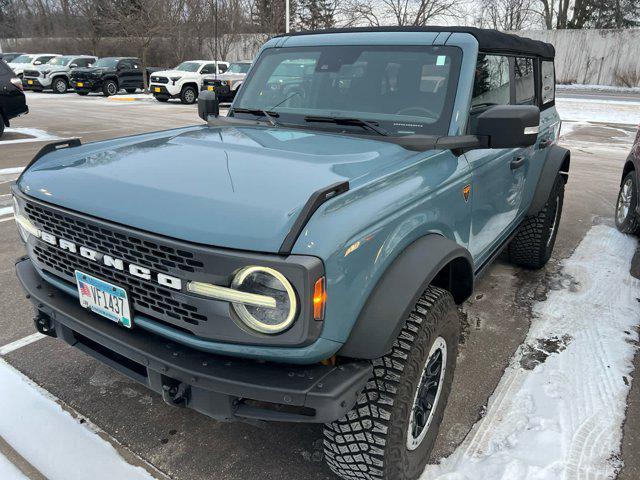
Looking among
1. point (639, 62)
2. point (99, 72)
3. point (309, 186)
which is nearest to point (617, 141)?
point (309, 186)

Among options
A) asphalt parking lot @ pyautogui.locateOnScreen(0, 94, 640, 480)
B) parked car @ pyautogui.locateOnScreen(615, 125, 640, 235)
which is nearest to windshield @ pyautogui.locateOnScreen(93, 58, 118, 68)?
asphalt parking lot @ pyautogui.locateOnScreen(0, 94, 640, 480)

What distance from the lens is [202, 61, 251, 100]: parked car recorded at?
17.7 m

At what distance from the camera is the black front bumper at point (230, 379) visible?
1.65 metres

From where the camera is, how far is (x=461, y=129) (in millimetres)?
2715

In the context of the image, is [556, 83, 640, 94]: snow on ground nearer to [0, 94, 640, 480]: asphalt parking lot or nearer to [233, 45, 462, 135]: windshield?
[0, 94, 640, 480]: asphalt parking lot

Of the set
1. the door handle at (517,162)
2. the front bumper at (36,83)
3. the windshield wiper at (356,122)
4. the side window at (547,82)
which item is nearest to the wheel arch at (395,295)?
the windshield wiper at (356,122)

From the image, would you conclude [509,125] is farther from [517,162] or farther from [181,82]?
[181,82]

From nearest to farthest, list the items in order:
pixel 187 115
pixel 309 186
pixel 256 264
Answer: pixel 256 264
pixel 309 186
pixel 187 115

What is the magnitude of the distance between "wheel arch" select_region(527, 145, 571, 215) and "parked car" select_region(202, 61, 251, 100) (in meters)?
14.0

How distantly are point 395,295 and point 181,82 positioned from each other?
67.6 feet

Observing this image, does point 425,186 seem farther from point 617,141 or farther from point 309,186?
point 617,141

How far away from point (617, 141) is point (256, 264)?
13405 mm

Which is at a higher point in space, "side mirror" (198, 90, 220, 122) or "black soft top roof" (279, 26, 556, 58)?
"black soft top roof" (279, 26, 556, 58)

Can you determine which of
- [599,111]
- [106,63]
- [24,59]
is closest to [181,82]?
[106,63]
